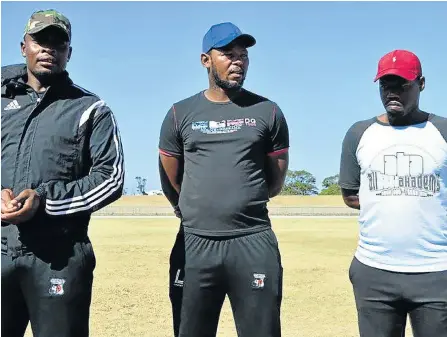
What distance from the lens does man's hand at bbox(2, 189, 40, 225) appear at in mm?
3289

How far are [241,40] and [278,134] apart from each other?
67 centimetres

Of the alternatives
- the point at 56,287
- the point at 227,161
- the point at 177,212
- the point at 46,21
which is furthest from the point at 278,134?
the point at 56,287

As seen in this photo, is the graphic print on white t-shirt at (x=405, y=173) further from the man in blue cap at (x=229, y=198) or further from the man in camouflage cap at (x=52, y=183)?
the man in camouflage cap at (x=52, y=183)

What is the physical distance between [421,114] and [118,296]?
609cm

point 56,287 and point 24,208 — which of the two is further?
point 56,287

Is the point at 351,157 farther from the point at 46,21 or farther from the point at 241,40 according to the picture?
the point at 46,21

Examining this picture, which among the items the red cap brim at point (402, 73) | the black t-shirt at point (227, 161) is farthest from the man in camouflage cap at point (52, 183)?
the red cap brim at point (402, 73)

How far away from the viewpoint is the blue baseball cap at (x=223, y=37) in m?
4.19

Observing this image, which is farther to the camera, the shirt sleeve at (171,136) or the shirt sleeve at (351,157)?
the shirt sleeve at (171,136)

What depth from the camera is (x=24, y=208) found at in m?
3.29

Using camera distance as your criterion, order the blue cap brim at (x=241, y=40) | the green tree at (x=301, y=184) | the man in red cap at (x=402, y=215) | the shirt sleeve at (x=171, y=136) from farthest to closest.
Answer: the green tree at (x=301, y=184), the shirt sleeve at (x=171, y=136), the blue cap brim at (x=241, y=40), the man in red cap at (x=402, y=215)

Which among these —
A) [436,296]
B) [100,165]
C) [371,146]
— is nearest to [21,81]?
[100,165]

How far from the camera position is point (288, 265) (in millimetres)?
12758

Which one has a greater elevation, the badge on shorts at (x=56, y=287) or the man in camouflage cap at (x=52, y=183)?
the man in camouflage cap at (x=52, y=183)
